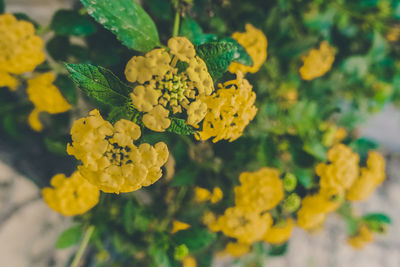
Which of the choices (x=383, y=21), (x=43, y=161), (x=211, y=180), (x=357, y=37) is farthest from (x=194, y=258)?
(x=383, y=21)

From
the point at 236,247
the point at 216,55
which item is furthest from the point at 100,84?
the point at 236,247

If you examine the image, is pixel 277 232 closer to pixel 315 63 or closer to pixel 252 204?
pixel 252 204

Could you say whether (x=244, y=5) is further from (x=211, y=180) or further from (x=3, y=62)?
(x=3, y=62)

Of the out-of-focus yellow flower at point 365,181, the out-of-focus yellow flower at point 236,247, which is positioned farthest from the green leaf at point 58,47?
the out-of-focus yellow flower at point 365,181

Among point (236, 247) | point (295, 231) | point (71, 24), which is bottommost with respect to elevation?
point (295, 231)

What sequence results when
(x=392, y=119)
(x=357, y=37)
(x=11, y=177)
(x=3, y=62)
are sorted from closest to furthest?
(x=3, y=62) → (x=11, y=177) → (x=357, y=37) → (x=392, y=119)
